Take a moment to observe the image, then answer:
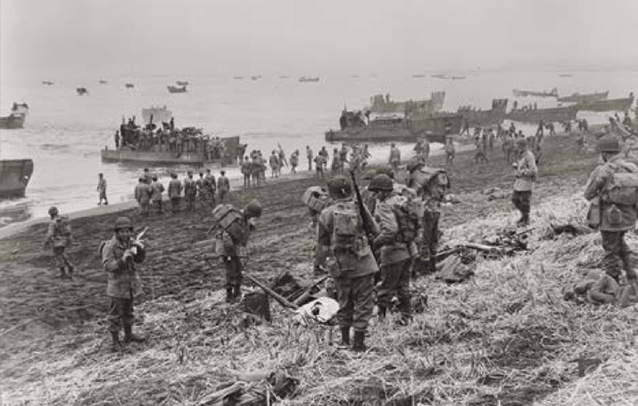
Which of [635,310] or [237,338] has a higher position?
[635,310]

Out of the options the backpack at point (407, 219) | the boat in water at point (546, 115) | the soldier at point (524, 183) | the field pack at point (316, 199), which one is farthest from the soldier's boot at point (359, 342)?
the boat in water at point (546, 115)

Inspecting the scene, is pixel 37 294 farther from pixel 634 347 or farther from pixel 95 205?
pixel 95 205

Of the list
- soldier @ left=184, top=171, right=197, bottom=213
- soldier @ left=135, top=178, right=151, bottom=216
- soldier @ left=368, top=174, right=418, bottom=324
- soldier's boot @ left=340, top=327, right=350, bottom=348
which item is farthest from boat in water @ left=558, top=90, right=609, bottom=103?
soldier's boot @ left=340, top=327, right=350, bottom=348

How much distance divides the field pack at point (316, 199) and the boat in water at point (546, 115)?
50315 mm

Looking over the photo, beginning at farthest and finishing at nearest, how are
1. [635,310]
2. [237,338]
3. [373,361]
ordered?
[237,338] < [635,310] < [373,361]

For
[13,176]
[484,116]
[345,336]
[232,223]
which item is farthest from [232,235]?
[484,116]

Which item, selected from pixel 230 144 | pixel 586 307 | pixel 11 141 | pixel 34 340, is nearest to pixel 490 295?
pixel 586 307

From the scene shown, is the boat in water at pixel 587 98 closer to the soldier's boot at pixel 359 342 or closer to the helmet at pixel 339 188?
the helmet at pixel 339 188

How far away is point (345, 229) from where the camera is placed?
650 cm

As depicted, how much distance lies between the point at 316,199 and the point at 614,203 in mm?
4599

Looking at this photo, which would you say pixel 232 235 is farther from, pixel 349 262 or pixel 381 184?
pixel 349 262

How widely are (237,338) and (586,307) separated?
3.88m

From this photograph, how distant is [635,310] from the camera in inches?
264

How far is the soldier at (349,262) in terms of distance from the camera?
6.54 metres
